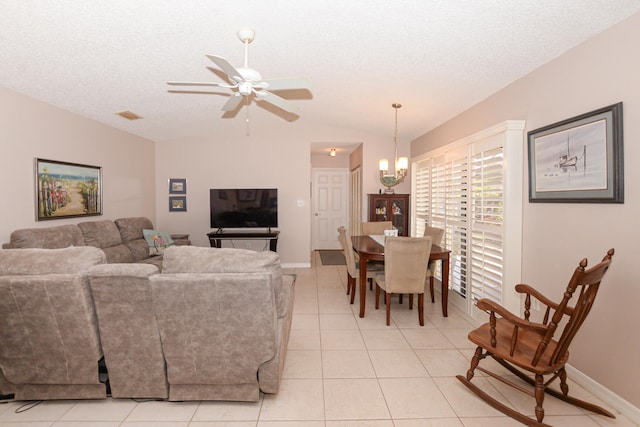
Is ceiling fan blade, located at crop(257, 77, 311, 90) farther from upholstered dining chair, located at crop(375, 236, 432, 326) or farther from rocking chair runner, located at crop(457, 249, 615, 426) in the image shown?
rocking chair runner, located at crop(457, 249, 615, 426)

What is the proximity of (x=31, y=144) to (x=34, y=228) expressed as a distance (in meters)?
0.88

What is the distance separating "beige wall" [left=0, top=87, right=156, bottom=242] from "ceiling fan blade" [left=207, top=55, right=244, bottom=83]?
2.46 meters

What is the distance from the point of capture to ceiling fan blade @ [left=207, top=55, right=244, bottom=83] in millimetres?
2134

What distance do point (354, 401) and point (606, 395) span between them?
1655 mm

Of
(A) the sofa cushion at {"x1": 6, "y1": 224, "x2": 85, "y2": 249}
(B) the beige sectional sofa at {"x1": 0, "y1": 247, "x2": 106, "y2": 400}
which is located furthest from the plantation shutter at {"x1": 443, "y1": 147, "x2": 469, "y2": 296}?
(A) the sofa cushion at {"x1": 6, "y1": 224, "x2": 85, "y2": 249}

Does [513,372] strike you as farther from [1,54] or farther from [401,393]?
[1,54]

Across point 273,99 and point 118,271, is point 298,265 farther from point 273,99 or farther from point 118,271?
point 118,271

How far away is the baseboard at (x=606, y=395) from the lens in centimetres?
203

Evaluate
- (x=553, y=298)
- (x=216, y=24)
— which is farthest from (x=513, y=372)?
(x=216, y=24)

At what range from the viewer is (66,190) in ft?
13.2

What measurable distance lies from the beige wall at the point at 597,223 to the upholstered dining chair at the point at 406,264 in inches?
35.4

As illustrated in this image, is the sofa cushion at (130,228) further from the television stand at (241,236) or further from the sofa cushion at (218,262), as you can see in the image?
the sofa cushion at (218,262)

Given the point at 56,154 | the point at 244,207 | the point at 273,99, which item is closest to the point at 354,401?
the point at 273,99

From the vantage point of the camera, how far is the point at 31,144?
3.51 meters
